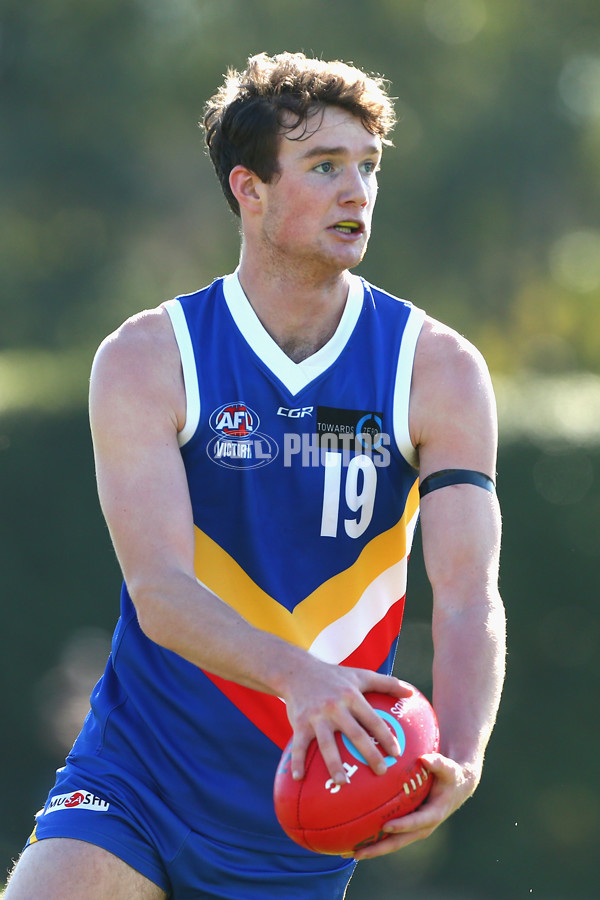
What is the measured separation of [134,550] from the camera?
2.47 metres

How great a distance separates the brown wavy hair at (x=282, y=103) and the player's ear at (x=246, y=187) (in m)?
0.02

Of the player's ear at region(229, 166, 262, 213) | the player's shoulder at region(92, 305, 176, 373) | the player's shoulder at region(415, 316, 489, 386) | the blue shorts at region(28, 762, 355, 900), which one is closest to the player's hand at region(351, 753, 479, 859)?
the blue shorts at region(28, 762, 355, 900)

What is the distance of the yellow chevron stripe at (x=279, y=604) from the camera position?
9.18ft

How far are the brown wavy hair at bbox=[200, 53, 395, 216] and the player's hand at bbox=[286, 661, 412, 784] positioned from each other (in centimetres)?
149

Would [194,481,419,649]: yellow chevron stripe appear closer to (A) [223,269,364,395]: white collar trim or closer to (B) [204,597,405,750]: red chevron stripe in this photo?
(B) [204,597,405,750]: red chevron stripe

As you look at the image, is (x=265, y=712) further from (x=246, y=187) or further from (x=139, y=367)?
(x=246, y=187)

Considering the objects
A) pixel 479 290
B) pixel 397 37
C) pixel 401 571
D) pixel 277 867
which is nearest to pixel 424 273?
pixel 479 290

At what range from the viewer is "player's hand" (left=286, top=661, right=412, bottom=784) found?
80.2 inches

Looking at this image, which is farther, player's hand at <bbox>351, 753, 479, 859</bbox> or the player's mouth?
the player's mouth

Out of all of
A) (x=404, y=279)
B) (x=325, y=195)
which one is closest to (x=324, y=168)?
(x=325, y=195)

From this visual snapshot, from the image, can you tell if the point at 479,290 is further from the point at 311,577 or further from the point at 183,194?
the point at 311,577

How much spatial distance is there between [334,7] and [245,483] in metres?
6.44

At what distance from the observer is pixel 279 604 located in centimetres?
281

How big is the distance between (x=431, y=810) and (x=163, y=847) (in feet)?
2.68
